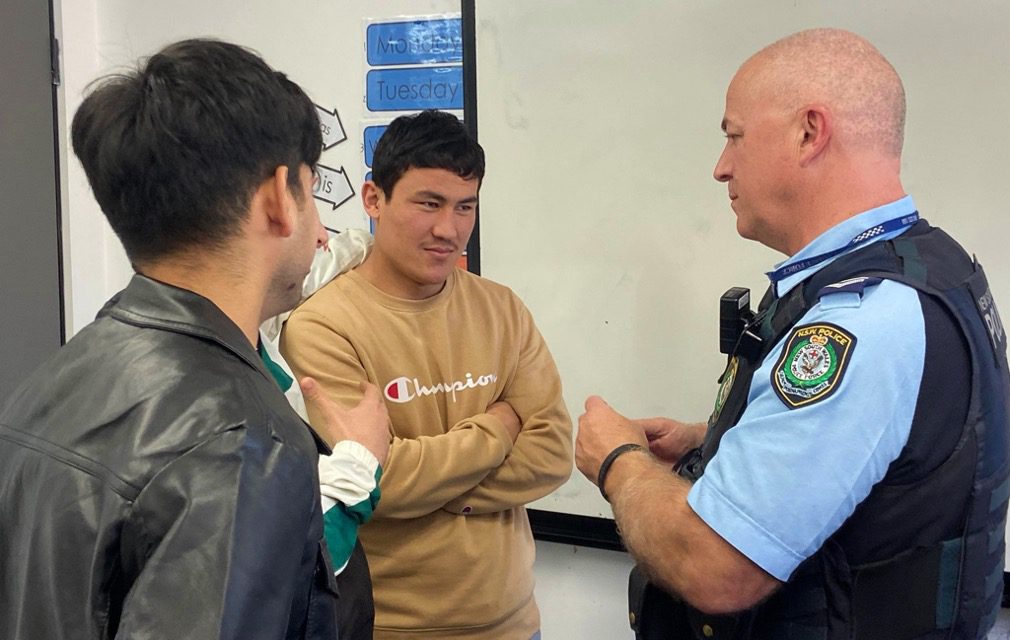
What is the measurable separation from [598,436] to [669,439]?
26cm

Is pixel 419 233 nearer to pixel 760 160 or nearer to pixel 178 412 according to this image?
pixel 760 160

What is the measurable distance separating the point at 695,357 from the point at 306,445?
1312 mm

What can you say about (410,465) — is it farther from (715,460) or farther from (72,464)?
(72,464)

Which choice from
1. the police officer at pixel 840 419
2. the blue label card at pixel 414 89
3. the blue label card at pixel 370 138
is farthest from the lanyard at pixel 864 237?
the blue label card at pixel 370 138

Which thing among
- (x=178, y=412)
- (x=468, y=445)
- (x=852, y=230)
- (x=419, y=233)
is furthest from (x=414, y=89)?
(x=178, y=412)

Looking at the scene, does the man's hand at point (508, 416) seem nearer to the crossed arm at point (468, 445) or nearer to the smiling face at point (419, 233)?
the crossed arm at point (468, 445)

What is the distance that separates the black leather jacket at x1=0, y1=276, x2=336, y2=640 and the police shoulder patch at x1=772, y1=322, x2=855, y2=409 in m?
0.55

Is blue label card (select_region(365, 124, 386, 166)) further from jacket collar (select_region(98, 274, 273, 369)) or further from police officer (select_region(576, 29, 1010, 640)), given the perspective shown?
jacket collar (select_region(98, 274, 273, 369))

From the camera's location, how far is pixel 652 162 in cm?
191

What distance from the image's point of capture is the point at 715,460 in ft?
3.32

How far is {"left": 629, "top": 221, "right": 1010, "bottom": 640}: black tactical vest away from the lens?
0.98 m

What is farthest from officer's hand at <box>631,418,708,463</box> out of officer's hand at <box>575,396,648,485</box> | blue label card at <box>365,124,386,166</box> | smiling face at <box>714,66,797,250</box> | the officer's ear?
blue label card at <box>365,124,386,166</box>

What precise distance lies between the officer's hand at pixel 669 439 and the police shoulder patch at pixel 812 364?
0.48 metres

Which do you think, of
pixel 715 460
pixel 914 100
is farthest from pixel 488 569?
pixel 914 100
